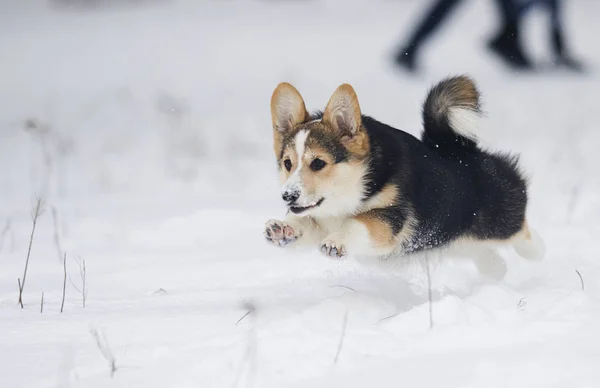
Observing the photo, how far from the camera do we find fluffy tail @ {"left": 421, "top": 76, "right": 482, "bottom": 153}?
360cm

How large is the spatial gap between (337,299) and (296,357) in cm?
86

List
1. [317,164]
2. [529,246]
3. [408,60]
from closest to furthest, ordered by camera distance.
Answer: [317,164] < [529,246] < [408,60]

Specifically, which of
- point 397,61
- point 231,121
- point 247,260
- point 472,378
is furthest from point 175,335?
point 397,61

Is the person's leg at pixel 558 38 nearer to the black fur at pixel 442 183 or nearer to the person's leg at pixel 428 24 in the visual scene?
the person's leg at pixel 428 24

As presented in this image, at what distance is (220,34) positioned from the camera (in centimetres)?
1141

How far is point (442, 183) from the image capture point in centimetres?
352

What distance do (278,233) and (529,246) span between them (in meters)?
1.57

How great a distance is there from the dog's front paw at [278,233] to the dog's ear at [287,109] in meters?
0.57

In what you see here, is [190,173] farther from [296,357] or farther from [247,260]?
[296,357]

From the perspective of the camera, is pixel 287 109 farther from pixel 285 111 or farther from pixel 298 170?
pixel 298 170

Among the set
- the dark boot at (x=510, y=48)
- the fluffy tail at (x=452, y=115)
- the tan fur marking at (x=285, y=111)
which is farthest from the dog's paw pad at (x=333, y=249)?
the dark boot at (x=510, y=48)

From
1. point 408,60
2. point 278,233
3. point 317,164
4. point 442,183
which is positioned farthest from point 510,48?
point 278,233

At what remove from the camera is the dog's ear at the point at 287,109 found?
139 inches

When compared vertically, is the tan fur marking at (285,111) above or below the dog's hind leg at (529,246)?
above
